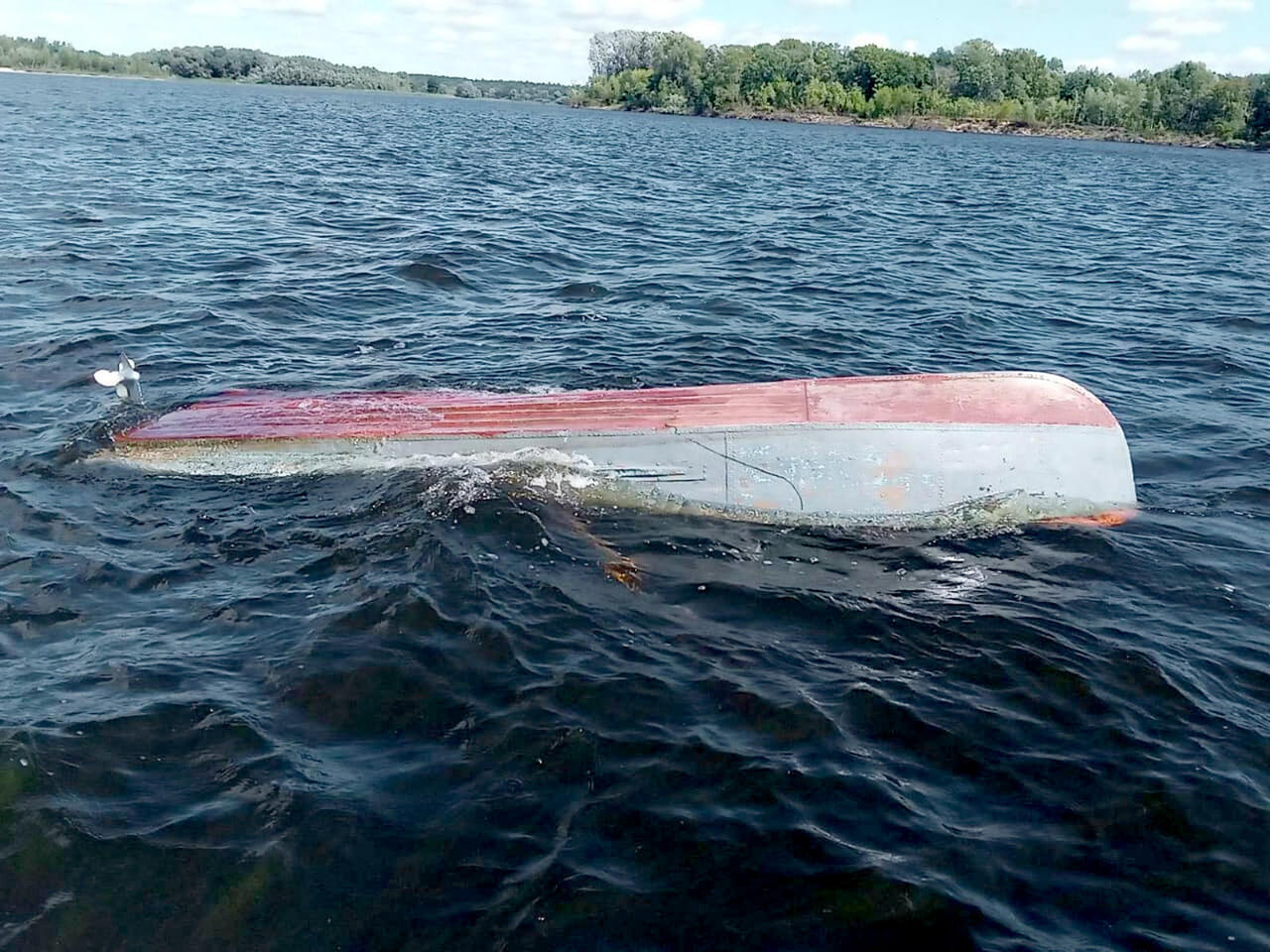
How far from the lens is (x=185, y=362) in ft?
43.6

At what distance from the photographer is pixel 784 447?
8992 mm

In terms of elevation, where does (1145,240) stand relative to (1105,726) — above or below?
above

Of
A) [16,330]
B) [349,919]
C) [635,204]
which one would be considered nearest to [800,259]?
[635,204]

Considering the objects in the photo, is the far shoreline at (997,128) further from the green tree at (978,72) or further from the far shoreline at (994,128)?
the green tree at (978,72)

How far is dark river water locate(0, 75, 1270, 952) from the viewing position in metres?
5.13

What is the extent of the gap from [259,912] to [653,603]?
3710 mm

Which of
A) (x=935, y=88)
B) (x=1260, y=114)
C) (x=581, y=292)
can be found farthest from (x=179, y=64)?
(x=581, y=292)

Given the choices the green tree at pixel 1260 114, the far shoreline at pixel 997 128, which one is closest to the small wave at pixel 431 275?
the far shoreline at pixel 997 128

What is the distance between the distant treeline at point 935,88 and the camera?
310 feet

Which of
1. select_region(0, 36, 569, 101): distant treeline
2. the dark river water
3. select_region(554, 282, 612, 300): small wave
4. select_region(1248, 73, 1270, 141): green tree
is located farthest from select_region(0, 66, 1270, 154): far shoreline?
the dark river water

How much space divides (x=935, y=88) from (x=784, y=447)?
387ft

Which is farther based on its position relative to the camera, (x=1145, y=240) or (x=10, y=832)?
(x=1145, y=240)

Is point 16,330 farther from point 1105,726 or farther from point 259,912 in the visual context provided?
point 1105,726

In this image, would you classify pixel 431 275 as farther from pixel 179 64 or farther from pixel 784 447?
pixel 179 64
